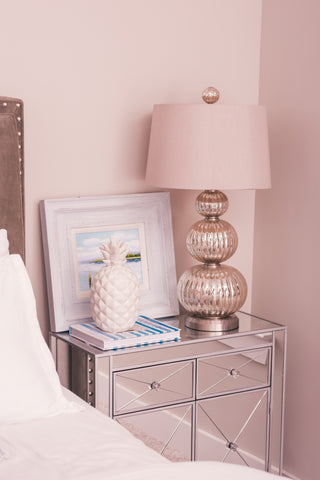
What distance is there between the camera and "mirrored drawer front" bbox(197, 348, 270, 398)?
2.14m

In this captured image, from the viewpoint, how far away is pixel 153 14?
2.35 m

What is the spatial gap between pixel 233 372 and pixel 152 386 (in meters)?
0.32

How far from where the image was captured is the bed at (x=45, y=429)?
1.23 m

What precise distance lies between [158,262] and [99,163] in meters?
0.40

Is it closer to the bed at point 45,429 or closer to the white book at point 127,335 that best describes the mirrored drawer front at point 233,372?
the white book at point 127,335

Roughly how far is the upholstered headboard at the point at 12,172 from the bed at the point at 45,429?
247 millimetres

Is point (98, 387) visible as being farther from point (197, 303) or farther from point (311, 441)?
point (311, 441)

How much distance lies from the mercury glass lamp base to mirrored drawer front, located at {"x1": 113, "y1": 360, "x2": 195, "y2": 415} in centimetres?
16

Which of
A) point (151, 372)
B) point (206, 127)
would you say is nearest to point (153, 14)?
point (206, 127)

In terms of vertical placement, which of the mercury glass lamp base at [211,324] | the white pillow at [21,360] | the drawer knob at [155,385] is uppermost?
the white pillow at [21,360]

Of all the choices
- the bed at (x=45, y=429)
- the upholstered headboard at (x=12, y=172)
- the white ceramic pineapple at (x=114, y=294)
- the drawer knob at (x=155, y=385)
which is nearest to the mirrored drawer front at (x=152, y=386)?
the drawer knob at (x=155, y=385)

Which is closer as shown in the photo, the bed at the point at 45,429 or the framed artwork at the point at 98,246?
the bed at the point at 45,429

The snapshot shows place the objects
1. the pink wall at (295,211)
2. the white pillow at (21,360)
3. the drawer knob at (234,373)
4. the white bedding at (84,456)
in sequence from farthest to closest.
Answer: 1. the pink wall at (295,211)
2. the drawer knob at (234,373)
3. the white pillow at (21,360)
4. the white bedding at (84,456)

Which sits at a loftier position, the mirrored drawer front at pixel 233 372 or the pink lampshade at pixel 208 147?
the pink lampshade at pixel 208 147
